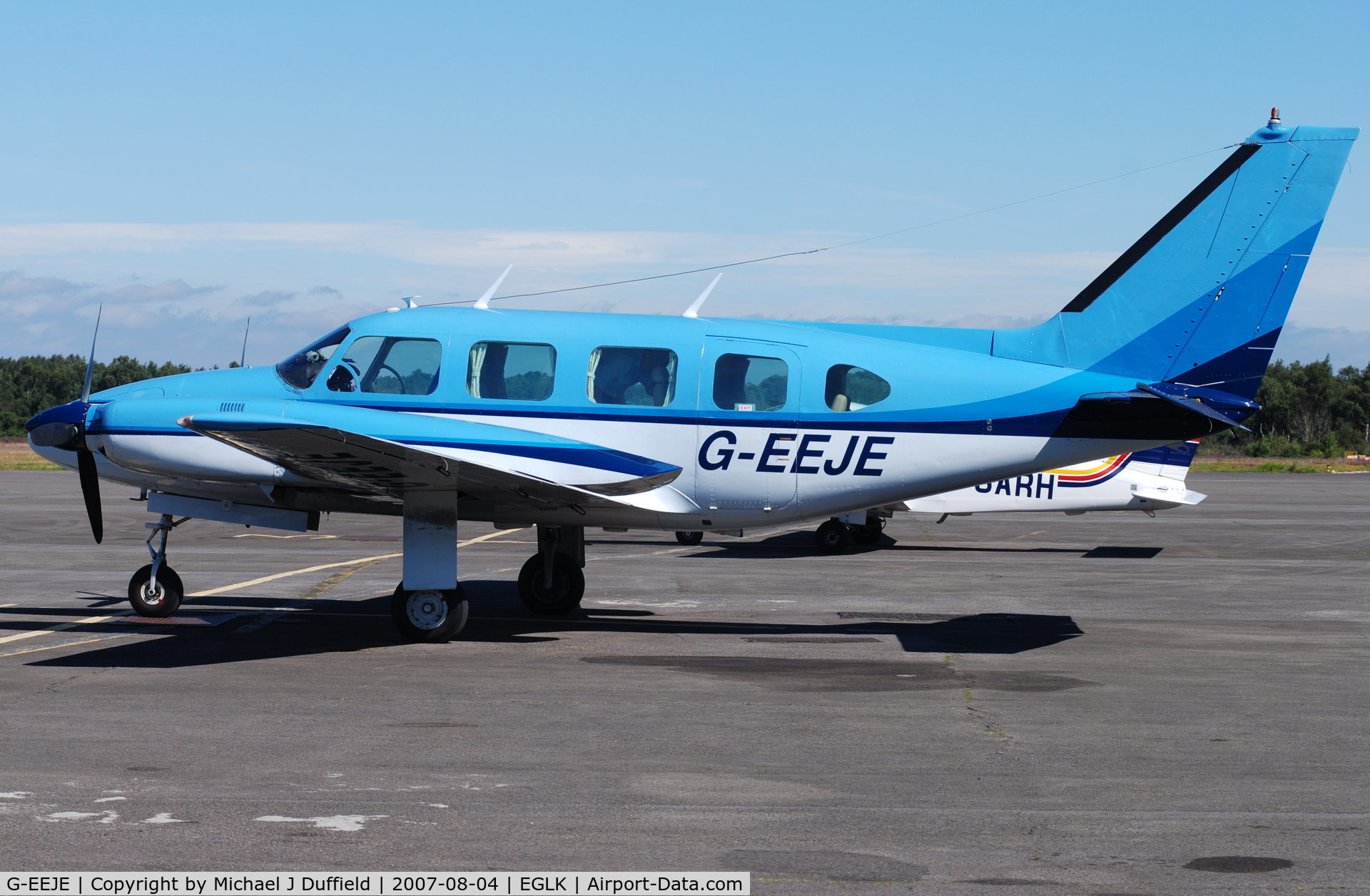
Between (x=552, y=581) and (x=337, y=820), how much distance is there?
8.36 m

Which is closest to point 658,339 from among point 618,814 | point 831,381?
point 831,381

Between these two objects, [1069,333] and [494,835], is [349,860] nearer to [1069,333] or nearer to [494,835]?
[494,835]

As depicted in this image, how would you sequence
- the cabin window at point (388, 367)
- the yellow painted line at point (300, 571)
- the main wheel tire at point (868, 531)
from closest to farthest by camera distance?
the cabin window at point (388, 367), the yellow painted line at point (300, 571), the main wheel tire at point (868, 531)

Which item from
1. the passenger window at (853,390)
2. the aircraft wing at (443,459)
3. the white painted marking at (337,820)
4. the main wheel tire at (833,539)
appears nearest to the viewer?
the white painted marking at (337,820)

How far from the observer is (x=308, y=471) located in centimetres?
1205

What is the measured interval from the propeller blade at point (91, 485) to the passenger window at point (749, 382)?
6.64 m

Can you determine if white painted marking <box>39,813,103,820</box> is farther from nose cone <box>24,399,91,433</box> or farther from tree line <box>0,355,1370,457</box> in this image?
tree line <box>0,355,1370,457</box>

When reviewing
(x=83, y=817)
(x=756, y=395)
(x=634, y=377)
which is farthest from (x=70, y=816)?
(x=756, y=395)

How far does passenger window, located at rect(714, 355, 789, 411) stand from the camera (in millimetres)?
12945

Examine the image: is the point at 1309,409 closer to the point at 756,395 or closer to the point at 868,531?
the point at 868,531

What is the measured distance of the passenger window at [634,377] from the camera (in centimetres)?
1297

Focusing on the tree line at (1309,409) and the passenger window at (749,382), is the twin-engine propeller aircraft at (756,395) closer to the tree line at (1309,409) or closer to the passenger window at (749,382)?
the passenger window at (749,382)

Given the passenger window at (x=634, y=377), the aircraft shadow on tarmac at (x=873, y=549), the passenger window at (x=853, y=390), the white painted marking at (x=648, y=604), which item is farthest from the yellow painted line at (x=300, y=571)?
the passenger window at (x=853, y=390)

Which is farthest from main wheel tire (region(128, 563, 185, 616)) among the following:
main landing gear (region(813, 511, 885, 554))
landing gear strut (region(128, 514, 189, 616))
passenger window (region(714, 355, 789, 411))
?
main landing gear (region(813, 511, 885, 554))
